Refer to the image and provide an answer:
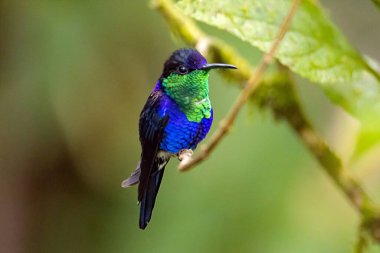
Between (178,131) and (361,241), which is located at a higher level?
(178,131)

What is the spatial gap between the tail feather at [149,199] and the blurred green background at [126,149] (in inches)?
30.2

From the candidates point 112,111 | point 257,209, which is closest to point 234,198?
point 257,209

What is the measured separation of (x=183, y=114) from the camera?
0.51 m

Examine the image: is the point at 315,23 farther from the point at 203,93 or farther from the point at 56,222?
the point at 56,222

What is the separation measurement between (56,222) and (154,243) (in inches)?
7.2

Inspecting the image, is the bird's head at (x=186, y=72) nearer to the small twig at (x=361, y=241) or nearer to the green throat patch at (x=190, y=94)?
the green throat patch at (x=190, y=94)

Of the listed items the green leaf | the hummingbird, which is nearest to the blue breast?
the hummingbird

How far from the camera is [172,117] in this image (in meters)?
0.51

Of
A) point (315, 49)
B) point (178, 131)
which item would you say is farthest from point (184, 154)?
point (315, 49)

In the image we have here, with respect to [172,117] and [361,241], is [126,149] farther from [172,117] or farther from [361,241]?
[172,117]

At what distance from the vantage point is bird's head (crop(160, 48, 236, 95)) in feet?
1.56

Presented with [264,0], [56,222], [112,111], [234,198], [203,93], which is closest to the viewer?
[203,93]

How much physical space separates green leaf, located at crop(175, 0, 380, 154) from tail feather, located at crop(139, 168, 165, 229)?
0.21m

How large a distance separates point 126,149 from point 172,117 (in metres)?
1.20
